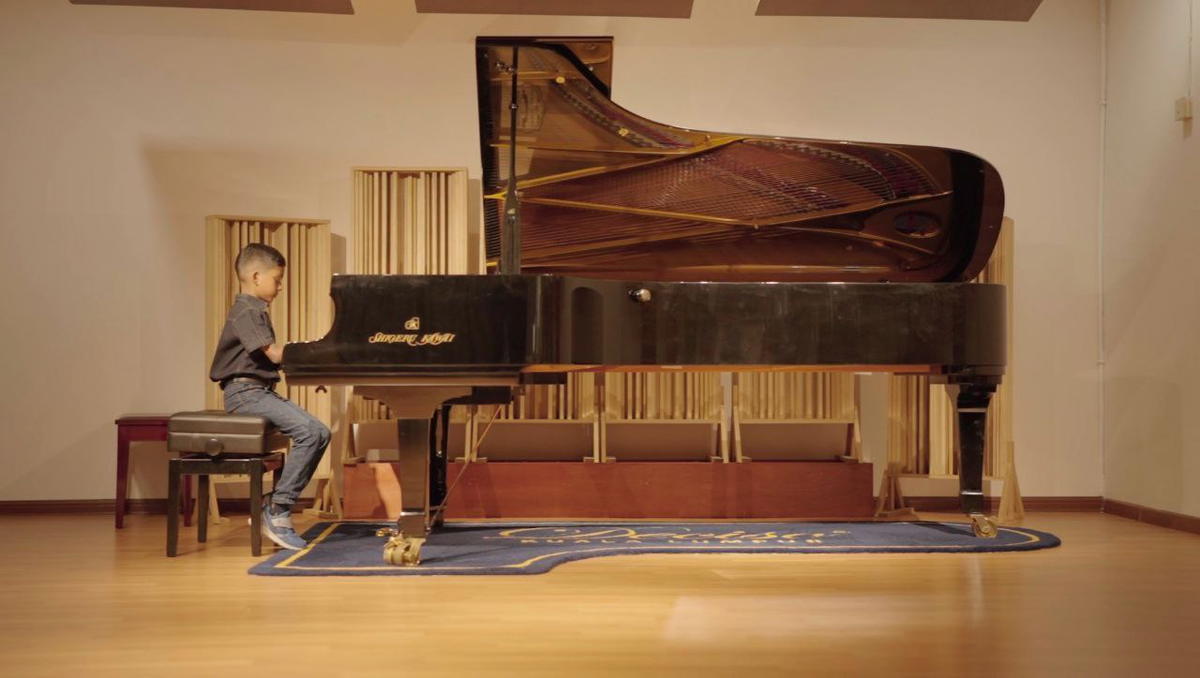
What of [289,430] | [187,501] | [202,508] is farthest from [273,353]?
[187,501]

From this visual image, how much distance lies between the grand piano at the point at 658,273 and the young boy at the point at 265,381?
46 cm

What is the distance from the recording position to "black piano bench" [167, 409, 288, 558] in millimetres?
3828

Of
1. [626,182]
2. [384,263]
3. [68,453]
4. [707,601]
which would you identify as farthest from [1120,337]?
[68,453]

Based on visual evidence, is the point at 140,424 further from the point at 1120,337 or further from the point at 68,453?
the point at 1120,337

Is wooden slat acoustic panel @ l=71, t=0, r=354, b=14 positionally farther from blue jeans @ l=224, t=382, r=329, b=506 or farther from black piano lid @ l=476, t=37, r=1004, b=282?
blue jeans @ l=224, t=382, r=329, b=506

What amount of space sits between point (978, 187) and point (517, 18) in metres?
2.52

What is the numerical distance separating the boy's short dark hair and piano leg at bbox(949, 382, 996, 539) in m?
2.75

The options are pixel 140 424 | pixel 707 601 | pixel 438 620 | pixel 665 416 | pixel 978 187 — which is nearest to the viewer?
pixel 438 620

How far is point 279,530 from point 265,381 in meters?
0.60

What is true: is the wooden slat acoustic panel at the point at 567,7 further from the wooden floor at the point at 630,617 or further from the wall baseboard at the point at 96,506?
the wooden floor at the point at 630,617

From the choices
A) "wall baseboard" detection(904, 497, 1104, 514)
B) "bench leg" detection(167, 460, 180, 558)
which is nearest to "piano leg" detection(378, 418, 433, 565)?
"bench leg" detection(167, 460, 180, 558)

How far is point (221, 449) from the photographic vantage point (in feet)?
12.6

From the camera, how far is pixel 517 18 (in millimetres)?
5305

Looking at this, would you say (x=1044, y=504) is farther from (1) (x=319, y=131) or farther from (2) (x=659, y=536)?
(1) (x=319, y=131)
